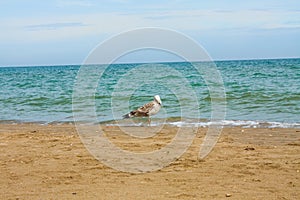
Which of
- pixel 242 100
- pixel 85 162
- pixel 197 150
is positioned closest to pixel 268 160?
pixel 197 150

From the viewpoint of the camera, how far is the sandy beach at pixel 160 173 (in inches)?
233

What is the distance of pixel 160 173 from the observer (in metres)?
6.90

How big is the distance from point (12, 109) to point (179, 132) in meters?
9.84

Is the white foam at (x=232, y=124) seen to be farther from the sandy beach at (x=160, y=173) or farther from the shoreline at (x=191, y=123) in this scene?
the sandy beach at (x=160, y=173)

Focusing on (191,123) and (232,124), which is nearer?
(232,124)

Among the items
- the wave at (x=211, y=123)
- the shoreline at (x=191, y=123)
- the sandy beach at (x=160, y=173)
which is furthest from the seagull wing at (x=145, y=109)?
the sandy beach at (x=160, y=173)

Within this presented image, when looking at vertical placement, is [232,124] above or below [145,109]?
below

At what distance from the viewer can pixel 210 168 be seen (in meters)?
7.11

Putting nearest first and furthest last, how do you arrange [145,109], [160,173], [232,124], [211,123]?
[160,173] < [145,109] < [232,124] < [211,123]

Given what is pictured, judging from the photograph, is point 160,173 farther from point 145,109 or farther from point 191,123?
point 191,123

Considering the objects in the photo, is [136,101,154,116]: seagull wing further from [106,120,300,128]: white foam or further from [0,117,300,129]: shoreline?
[106,120,300,128]: white foam

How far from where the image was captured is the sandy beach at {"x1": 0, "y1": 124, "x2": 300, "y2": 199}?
19.4 feet

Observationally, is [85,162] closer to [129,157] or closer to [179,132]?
[129,157]

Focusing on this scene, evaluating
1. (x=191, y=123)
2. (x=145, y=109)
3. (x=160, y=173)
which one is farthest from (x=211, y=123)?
(x=160, y=173)
